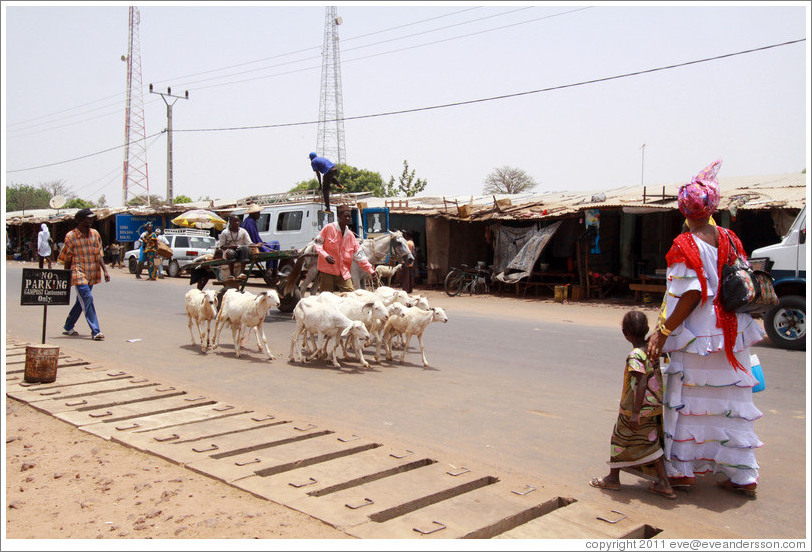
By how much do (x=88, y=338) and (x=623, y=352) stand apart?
29.5 ft

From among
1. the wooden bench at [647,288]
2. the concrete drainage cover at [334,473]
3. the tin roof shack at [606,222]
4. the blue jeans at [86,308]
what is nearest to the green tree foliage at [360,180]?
the tin roof shack at [606,222]

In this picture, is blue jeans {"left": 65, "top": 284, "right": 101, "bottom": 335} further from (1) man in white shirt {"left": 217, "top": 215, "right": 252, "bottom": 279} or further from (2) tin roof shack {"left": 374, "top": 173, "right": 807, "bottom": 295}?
(2) tin roof shack {"left": 374, "top": 173, "right": 807, "bottom": 295}

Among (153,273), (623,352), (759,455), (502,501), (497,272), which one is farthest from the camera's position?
(153,273)

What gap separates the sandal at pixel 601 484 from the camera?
16.1 ft

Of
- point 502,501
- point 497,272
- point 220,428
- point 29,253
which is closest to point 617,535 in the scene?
point 502,501

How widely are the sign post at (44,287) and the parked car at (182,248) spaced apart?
2165cm

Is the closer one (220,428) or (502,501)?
(502,501)

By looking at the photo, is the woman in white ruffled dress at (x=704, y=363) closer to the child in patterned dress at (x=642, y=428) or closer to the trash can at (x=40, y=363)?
the child in patterned dress at (x=642, y=428)

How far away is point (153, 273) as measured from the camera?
28.5 m

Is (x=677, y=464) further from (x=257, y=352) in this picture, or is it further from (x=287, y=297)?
(x=287, y=297)

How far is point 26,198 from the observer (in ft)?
258

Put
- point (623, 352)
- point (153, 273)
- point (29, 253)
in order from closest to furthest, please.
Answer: point (623, 352) → point (153, 273) → point (29, 253)

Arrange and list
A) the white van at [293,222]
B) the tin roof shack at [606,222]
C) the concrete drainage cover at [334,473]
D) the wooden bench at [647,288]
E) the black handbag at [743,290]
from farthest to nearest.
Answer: the white van at [293,222], the wooden bench at [647,288], the tin roof shack at [606,222], the black handbag at [743,290], the concrete drainage cover at [334,473]

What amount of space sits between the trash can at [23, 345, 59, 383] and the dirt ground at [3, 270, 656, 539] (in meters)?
1.72
